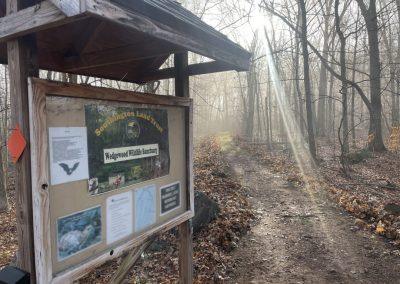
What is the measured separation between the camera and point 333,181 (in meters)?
10.4

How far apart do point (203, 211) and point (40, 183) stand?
4.62m

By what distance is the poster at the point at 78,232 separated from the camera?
7.35ft

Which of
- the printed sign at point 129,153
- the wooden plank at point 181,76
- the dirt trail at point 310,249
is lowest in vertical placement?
the dirt trail at point 310,249

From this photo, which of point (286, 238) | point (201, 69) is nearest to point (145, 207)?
point (201, 69)

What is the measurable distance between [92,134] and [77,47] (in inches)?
53.9

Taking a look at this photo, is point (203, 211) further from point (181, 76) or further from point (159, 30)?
point (159, 30)

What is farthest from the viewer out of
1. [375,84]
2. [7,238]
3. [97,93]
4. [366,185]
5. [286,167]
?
[375,84]

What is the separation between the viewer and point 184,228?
3781 millimetres

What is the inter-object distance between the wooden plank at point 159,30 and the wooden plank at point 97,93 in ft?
1.81

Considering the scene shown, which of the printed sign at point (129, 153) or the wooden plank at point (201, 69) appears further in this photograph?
the wooden plank at point (201, 69)

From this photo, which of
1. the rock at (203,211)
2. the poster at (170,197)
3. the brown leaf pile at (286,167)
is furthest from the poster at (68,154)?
the brown leaf pile at (286,167)

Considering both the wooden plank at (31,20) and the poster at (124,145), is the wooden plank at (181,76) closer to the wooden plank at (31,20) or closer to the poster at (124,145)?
the poster at (124,145)

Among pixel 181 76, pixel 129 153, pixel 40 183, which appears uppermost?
pixel 181 76

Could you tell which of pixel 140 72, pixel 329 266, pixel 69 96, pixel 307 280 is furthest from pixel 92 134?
pixel 329 266
